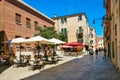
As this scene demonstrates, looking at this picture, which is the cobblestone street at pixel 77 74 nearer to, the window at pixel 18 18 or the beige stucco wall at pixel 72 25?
the window at pixel 18 18

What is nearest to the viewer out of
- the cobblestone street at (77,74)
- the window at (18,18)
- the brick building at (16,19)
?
the cobblestone street at (77,74)

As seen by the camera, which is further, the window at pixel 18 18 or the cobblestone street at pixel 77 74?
the window at pixel 18 18

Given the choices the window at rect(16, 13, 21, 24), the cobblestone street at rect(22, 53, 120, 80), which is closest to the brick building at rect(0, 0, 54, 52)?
the window at rect(16, 13, 21, 24)

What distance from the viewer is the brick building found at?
2216 cm

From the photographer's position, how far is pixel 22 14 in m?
26.8

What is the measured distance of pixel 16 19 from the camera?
997 inches

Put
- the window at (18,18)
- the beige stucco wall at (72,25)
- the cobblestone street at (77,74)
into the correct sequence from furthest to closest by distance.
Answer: the beige stucco wall at (72,25) < the window at (18,18) < the cobblestone street at (77,74)

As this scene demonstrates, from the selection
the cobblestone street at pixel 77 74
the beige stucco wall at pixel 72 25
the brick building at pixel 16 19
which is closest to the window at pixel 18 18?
the brick building at pixel 16 19

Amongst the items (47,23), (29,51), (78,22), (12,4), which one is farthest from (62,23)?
(12,4)

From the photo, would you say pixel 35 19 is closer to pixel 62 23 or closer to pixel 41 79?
pixel 41 79

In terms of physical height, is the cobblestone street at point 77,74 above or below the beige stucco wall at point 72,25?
below

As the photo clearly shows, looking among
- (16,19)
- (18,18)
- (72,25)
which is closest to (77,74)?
(16,19)

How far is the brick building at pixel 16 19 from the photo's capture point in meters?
22.2

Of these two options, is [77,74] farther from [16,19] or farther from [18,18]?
[18,18]
